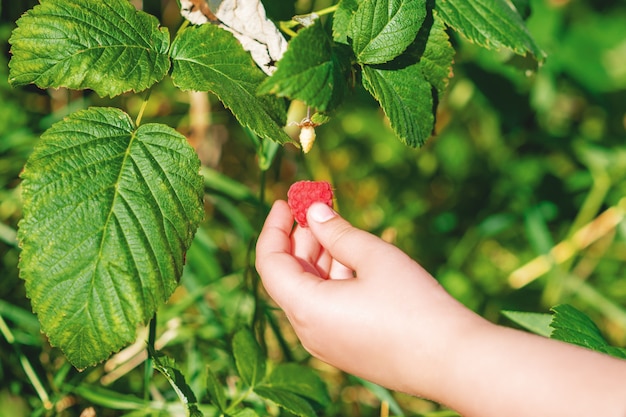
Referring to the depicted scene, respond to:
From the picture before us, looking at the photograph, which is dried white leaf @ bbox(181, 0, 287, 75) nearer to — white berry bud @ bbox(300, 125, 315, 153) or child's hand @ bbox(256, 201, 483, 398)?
white berry bud @ bbox(300, 125, 315, 153)

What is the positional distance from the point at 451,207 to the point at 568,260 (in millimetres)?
445

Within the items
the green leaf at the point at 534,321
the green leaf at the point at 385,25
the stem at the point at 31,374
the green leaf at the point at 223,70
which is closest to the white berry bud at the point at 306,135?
the green leaf at the point at 223,70

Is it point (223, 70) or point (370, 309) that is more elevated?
point (223, 70)

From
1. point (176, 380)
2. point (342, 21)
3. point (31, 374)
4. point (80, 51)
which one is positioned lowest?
point (31, 374)

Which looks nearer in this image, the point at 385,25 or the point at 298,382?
the point at 385,25

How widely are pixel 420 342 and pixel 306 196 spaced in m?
0.33

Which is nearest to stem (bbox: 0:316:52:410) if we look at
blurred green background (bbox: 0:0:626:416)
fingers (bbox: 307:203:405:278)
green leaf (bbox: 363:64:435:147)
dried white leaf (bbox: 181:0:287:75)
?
blurred green background (bbox: 0:0:626:416)

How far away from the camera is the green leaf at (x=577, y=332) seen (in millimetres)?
1039

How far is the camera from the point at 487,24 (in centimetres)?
120

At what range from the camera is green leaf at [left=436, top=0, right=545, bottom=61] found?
1172 millimetres

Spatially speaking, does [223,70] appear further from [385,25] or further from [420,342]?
[420,342]

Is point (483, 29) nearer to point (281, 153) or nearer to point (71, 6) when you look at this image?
point (71, 6)

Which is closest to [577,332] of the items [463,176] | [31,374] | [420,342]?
[420,342]

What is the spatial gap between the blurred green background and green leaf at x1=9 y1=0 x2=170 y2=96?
26.1 inches
